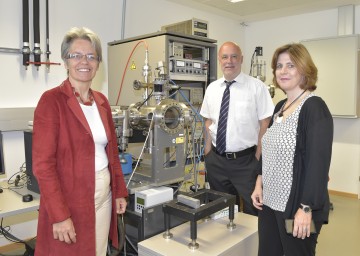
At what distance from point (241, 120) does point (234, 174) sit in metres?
0.40

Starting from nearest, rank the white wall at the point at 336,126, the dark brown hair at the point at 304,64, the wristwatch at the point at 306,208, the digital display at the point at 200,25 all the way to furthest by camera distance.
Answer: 1. the wristwatch at the point at 306,208
2. the dark brown hair at the point at 304,64
3. the digital display at the point at 200,25
4. the white wall at the point at 336,126

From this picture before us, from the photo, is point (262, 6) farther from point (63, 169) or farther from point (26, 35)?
point (63, 169)

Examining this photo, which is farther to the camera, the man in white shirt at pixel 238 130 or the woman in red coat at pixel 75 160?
the man in white shirt at pixel 238 130

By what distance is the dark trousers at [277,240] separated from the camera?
137 cm

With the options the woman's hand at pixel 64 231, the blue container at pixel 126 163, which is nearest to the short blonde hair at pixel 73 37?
the woman's hand at pixel 64 231

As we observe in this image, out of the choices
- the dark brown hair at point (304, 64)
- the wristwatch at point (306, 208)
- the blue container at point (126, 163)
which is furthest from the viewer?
the blue container at point (126, 163)

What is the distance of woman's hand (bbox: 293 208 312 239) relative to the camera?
4.20 feet

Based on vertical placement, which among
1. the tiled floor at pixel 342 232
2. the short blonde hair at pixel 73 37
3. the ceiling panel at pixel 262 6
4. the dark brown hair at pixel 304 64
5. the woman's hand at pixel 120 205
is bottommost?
the tiled floor at pixel 342 232

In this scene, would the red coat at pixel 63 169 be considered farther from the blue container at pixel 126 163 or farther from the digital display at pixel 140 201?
the blue container at pixel 126 163

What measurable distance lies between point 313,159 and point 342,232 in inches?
94.9

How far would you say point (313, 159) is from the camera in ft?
4.17

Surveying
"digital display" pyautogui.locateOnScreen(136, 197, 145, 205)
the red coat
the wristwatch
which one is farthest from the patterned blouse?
the red coat

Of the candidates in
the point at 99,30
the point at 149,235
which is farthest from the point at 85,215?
the point at 99,30

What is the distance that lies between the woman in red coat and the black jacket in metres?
0.78
